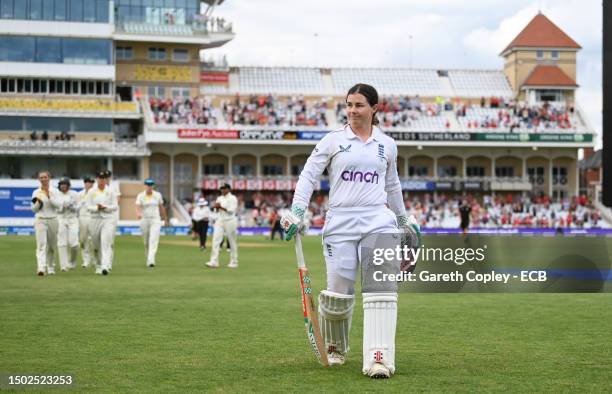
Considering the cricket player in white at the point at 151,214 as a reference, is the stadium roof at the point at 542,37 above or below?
above

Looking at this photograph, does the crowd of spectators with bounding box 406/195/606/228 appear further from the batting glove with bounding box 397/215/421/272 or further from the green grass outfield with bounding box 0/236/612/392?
the batting glove with bounding box 397/215/421/272

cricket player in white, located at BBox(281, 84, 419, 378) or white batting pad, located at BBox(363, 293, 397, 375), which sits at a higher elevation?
cricket player in white, located at BBox(281, 84, 419, 378)

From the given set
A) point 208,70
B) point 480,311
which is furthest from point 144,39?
point 480,311

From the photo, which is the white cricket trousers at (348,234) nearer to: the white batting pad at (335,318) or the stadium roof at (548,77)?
the white batting pad at (335,318)

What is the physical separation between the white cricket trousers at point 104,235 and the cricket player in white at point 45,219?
0.96 metres

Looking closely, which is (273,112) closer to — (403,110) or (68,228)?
(403,110)

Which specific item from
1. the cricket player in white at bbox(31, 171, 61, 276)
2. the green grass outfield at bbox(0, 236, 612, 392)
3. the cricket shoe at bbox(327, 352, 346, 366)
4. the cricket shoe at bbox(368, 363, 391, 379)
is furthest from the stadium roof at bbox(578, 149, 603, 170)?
the cricket shoe at bbox(368, 363, 391, 379)

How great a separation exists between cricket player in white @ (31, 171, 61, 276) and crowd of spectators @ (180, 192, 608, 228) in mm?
42008

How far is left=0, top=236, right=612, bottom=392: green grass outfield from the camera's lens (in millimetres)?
8430

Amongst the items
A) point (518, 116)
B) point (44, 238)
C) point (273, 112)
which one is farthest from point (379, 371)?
point (518, 116)

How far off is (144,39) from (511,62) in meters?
31.5

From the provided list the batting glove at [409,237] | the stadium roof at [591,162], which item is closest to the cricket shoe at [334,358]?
the batting glove at [409,237]

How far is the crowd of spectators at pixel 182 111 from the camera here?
242 feet

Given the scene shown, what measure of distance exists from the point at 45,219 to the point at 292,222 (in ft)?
47.8
